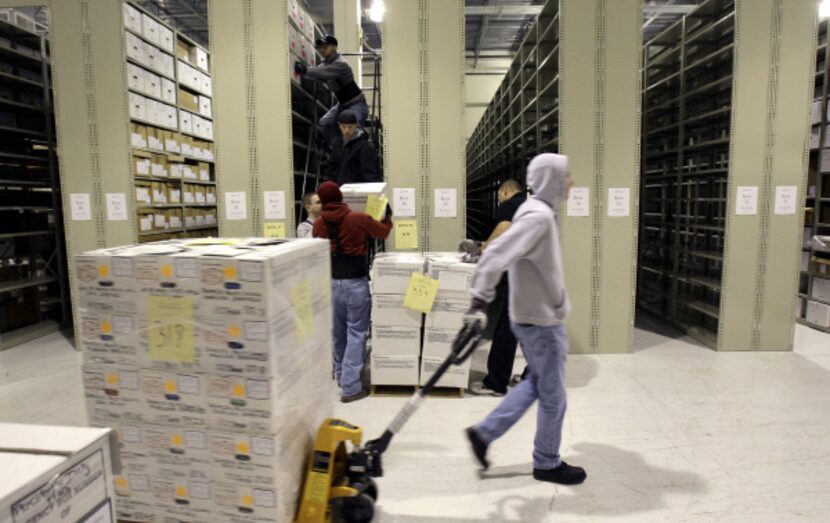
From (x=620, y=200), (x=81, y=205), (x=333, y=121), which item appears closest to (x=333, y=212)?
(x=333, y=121)

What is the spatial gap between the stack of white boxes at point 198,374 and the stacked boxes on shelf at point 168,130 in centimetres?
409

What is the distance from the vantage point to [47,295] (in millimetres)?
6906

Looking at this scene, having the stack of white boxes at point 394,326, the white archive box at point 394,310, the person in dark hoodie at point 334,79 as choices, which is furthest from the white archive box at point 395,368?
the person in dark hoodie at point 334,79

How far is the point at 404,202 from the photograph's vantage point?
4.92 meters

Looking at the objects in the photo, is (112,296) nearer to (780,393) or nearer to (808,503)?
(808,503)

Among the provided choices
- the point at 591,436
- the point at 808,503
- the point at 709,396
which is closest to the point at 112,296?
the point at 591,436

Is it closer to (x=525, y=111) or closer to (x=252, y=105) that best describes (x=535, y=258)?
(x=252, y=105)

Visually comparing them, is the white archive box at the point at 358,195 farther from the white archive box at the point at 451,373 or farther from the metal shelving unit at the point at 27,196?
the metal shelving unit at the point at 27,196

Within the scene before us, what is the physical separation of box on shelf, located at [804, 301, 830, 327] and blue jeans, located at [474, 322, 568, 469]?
17.1ft

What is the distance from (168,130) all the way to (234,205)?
322cm

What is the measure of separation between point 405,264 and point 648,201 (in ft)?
17.7

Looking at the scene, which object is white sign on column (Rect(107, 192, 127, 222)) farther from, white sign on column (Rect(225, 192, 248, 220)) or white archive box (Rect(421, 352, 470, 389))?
white archive box (Rect(421, 352, 470, 389))

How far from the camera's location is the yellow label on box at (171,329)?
2.01 m

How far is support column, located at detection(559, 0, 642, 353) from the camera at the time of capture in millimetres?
4906
